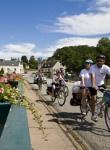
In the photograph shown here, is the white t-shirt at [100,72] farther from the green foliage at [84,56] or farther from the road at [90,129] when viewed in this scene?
the green foliage at [84,56]

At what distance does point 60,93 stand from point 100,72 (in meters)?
7.29

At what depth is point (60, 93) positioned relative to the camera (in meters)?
18.0

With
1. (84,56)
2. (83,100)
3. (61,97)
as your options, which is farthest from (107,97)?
(84,56)

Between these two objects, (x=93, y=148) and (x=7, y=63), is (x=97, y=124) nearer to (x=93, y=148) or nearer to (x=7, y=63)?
(x=93, y=148)

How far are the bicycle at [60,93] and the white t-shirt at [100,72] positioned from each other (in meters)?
6.47

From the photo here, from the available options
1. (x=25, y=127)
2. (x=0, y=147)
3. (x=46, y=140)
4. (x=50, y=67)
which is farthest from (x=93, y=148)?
(x=50, y=67)

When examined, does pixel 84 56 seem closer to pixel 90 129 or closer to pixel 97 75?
pixel 97 75

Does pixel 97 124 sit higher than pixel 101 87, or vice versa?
pixel 101 87

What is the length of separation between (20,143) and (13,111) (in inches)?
49.9

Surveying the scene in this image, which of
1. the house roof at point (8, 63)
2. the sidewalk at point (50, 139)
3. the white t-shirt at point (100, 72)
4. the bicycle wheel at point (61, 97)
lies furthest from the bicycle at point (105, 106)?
the house roof at point (8, 63)

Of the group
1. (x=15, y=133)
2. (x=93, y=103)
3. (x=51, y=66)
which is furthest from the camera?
(x=51, y=66)

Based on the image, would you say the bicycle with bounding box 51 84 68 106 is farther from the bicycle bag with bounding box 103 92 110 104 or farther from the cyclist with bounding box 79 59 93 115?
the bicycle bag with bounding box 103 92 110 104

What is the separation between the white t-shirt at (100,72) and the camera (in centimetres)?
1083

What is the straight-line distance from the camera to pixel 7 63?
184 m
